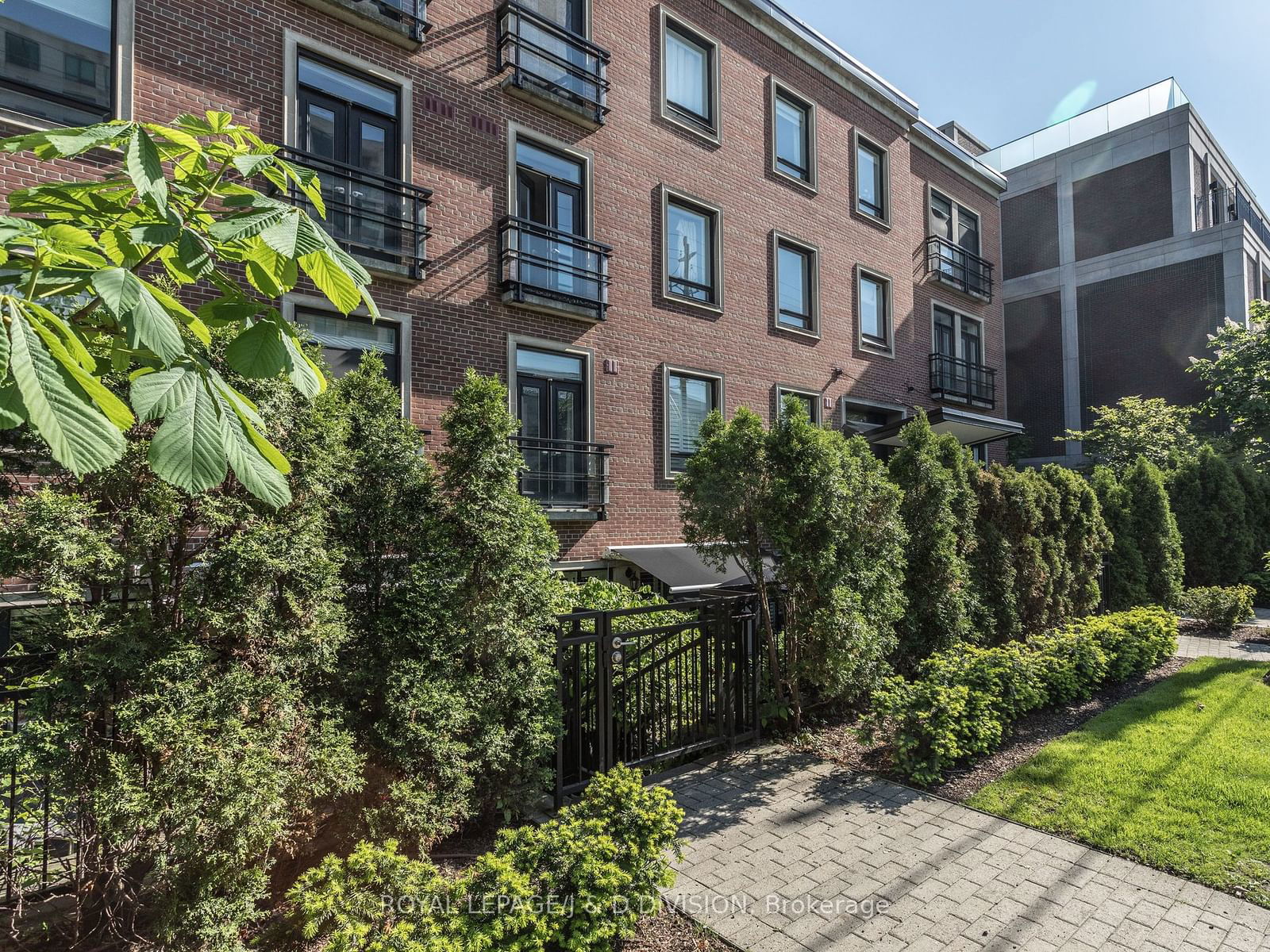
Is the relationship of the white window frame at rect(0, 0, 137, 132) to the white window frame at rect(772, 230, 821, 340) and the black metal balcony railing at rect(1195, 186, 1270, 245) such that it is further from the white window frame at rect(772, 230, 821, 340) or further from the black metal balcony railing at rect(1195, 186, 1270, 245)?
the black metal balcony railing at rect(1195, 186, 1270, 245)

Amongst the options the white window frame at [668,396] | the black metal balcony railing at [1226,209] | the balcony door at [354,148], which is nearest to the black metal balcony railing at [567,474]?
the white window frame at [668,396]

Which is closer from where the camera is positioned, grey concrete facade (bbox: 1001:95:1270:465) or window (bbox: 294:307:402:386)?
window (bbox: 294:307:402:386)

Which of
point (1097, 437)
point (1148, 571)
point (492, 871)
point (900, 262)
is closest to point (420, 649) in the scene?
point (492, 871)

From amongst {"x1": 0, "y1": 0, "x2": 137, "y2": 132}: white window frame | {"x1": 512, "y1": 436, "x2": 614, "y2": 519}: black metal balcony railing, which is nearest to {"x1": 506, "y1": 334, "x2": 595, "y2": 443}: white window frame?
{"x1": 512, "y1": 436, "x2": 614, "y2": 519}: black metal balcony railing

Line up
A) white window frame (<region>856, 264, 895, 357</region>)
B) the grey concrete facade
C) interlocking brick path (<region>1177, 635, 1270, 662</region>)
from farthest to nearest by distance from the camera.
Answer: the grey concrete facade < white window frame (<region>856, 264, 895, 357</region>) < interlocking brick path (<region>1177, 635, 1270, 662</region>)

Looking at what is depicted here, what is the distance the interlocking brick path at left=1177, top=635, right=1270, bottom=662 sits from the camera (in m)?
9.87

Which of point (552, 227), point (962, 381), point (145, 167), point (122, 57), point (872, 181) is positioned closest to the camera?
point (145, 167)

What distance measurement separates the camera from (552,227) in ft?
36.3

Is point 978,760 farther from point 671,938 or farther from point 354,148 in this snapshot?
point 354,148

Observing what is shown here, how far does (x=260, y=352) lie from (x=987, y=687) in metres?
6.63

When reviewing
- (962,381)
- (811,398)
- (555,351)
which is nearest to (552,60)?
(555,351)

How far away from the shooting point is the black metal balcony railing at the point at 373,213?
28.4 ft

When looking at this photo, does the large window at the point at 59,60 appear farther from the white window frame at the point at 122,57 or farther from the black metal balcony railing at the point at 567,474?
the black metal balcony railing at the point at 567,474

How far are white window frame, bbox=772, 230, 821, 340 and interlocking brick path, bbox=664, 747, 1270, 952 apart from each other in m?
11.1
